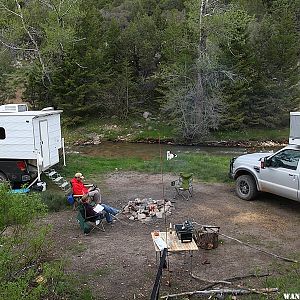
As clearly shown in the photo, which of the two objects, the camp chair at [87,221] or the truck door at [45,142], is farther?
the truck door at [45,142]

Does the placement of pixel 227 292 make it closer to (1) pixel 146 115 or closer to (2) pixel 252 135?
(2) pixel 252 135

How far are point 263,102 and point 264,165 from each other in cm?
1888

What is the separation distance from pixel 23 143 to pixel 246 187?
6.50m

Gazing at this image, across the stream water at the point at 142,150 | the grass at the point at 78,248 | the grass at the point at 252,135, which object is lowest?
the stream water at the point at 142,150

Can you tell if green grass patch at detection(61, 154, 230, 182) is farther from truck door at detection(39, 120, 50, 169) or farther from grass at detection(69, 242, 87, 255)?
grass at detection(69, 242, 87, 255)

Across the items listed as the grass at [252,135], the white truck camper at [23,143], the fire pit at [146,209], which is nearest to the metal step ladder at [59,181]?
the white truck camper at [23,143]

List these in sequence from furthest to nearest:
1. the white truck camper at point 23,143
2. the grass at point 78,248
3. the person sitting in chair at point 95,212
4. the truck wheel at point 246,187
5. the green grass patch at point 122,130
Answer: the green grass patch at point 122,130 < the white truck camper at point 23,143 < the truck wheel at point 246,187 < the person sitting in chair at point 95,212 < the grass at point 78,248

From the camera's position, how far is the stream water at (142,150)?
2283 cm

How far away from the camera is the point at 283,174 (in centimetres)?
948

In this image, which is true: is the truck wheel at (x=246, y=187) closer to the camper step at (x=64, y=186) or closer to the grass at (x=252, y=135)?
the camper step at (x=64, y=186)

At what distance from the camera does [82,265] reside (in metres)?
7.19

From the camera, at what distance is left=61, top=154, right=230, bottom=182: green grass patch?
13.9 m

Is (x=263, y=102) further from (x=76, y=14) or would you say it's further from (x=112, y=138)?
(x=76, y=14)

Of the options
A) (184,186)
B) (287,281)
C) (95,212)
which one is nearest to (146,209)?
(95,212)
